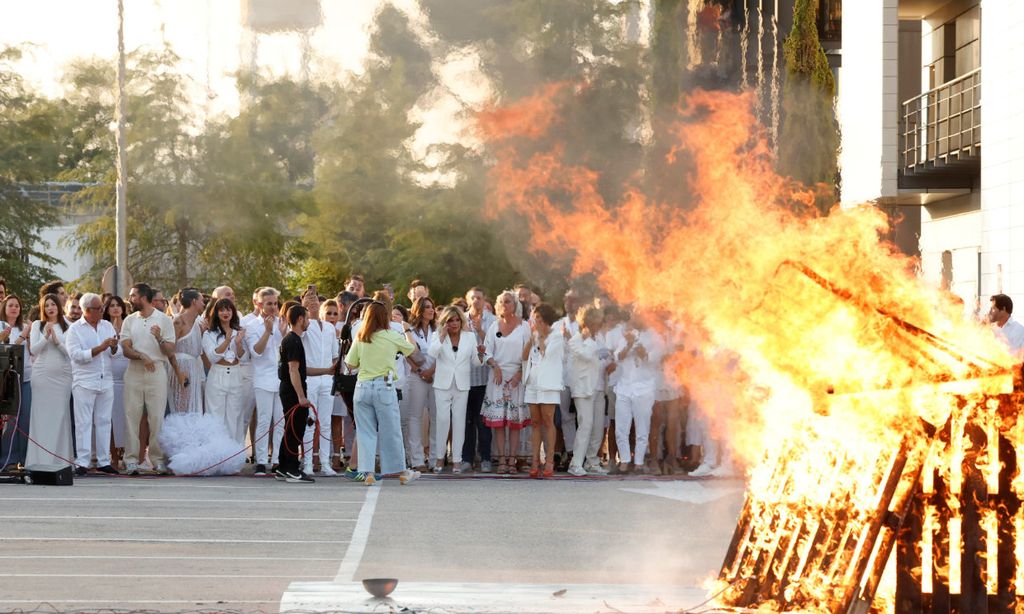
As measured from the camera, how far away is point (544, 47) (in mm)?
13641

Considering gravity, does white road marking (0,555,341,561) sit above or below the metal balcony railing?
below

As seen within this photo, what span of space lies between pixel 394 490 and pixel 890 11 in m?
15.4

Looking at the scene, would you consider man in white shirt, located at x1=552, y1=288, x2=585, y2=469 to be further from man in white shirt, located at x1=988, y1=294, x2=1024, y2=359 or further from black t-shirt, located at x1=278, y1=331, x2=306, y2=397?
man in white shirt, located at x1=988, y1=294, x2=1024, y2=359

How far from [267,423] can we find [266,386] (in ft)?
1.36

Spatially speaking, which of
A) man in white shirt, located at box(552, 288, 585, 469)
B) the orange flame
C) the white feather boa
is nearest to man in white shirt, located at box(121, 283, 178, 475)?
the white feather boa

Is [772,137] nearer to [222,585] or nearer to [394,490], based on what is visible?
[394,490]

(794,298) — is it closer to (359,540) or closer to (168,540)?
(359,540)

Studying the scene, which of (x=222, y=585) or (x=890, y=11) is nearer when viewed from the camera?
(x=222, y=585)

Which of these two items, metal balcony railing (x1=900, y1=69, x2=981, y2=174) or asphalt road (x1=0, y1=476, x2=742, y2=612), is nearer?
asphalt road (x1=0, y1=476, x2=742, y2=612)

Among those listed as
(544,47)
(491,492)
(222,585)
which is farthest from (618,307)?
(222,585)

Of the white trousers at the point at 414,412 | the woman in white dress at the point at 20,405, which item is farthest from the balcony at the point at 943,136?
the woman in white dress at the point at 20,405

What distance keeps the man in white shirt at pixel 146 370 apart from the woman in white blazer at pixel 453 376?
302 centimetres

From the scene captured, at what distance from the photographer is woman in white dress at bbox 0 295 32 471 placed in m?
16.1

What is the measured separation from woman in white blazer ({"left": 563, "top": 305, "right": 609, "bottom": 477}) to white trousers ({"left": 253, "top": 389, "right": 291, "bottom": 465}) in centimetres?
331
